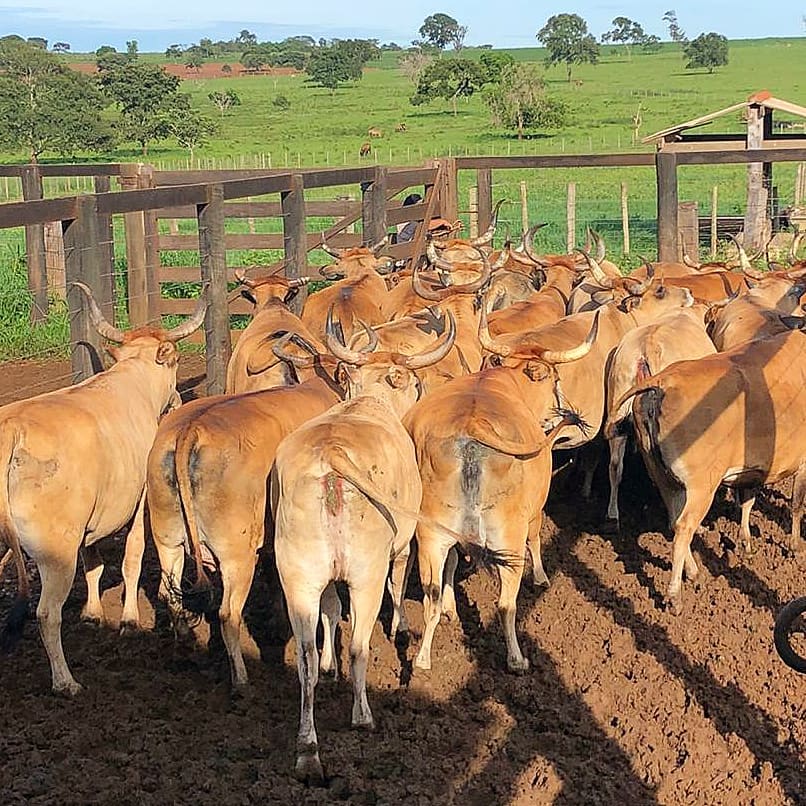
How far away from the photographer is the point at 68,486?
6223 millimetres

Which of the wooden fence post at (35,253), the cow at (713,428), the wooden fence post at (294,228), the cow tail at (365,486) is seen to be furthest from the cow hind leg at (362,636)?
the wooden fence post at (35,253)

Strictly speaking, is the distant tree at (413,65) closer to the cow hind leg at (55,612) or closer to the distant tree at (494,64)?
the distant tree at (494,64)

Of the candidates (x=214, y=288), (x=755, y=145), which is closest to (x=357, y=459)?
(x=214, y=288)

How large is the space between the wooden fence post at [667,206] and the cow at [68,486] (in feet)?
27.4

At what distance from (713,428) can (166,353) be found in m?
3.35

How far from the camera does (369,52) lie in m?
122

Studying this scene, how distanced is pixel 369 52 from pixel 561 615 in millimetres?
120407

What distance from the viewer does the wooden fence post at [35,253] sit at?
48.9 feet

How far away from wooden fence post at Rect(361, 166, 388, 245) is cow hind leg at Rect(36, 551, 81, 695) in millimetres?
8002

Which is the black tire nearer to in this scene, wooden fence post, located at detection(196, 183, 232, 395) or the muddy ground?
the muddy ground

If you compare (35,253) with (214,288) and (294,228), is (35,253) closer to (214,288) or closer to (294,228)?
A: (294,228)

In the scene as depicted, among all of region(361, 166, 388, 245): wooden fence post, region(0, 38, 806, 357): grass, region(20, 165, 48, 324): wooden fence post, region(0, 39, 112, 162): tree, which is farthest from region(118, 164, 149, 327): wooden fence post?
region(0, 39, 112, 162): tree

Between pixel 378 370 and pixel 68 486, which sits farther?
pixel 378 370

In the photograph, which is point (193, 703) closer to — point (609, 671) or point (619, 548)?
point (609, 671)
